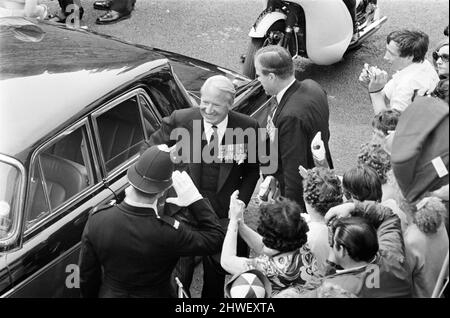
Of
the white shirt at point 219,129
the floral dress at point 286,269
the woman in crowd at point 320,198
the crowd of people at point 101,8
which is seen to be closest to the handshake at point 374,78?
the white shirt at point 219,129

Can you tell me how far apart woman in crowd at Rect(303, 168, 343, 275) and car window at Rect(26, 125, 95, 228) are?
1299 millimetres

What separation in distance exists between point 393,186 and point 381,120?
531 mm

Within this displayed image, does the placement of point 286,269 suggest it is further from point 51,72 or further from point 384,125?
point 51,72

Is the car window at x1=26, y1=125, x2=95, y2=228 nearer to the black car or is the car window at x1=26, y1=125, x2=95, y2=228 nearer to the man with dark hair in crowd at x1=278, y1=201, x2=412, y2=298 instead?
the black car

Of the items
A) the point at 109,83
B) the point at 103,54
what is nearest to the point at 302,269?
the point at 109,83

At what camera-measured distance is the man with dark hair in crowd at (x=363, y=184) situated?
3668 mm

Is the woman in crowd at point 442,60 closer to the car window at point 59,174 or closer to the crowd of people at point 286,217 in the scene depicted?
the crowd of people at point 286,217

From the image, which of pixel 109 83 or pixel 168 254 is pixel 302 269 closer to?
pixel 168 254

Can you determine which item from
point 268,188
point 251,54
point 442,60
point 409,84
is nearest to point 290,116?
point 268,188

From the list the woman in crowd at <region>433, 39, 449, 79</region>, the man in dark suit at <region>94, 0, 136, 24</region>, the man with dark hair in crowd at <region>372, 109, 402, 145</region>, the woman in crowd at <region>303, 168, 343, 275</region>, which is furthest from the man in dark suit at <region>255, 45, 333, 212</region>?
the man in dark suit at <region>94, 0, 136, 24</region>

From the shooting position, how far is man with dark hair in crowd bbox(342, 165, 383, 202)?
367cm

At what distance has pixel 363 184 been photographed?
3670mm

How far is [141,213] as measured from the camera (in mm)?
3162
